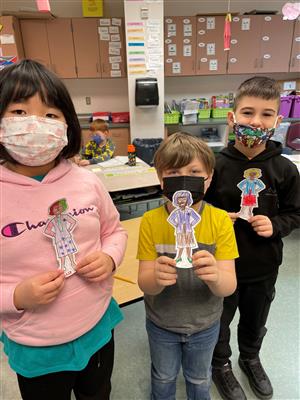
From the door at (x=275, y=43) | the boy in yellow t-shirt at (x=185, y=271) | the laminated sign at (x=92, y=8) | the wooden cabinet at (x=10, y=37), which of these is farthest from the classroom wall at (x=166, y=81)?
the boy in yellow t-shirt at (x=185, y=271)

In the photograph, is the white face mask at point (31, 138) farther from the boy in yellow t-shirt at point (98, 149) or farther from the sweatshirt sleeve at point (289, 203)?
the boy in yellow t-shirt at point (98, 149)

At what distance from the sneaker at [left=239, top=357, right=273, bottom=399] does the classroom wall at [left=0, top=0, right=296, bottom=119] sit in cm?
464

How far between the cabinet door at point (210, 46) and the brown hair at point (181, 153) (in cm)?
428

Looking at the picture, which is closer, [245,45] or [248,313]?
[248,313]

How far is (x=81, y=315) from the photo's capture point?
812 mm

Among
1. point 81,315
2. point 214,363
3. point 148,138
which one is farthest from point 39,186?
point 148,138

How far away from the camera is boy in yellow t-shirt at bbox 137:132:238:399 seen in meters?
0.76

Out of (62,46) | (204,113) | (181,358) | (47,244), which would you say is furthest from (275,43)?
(47,244)

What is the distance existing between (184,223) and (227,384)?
3.66 feet

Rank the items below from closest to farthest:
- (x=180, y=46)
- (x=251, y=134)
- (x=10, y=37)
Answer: (x=251, y=134)
(x=10, y=37)
(x=180, y=46)

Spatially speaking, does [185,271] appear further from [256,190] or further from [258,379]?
[258,379]

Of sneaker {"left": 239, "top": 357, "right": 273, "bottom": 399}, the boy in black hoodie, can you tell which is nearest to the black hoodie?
the boy in black hoodie

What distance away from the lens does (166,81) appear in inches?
201

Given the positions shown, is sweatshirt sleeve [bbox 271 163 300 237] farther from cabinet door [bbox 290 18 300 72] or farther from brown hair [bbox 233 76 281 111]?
cabinet door [bbox 290 18 300 72]
